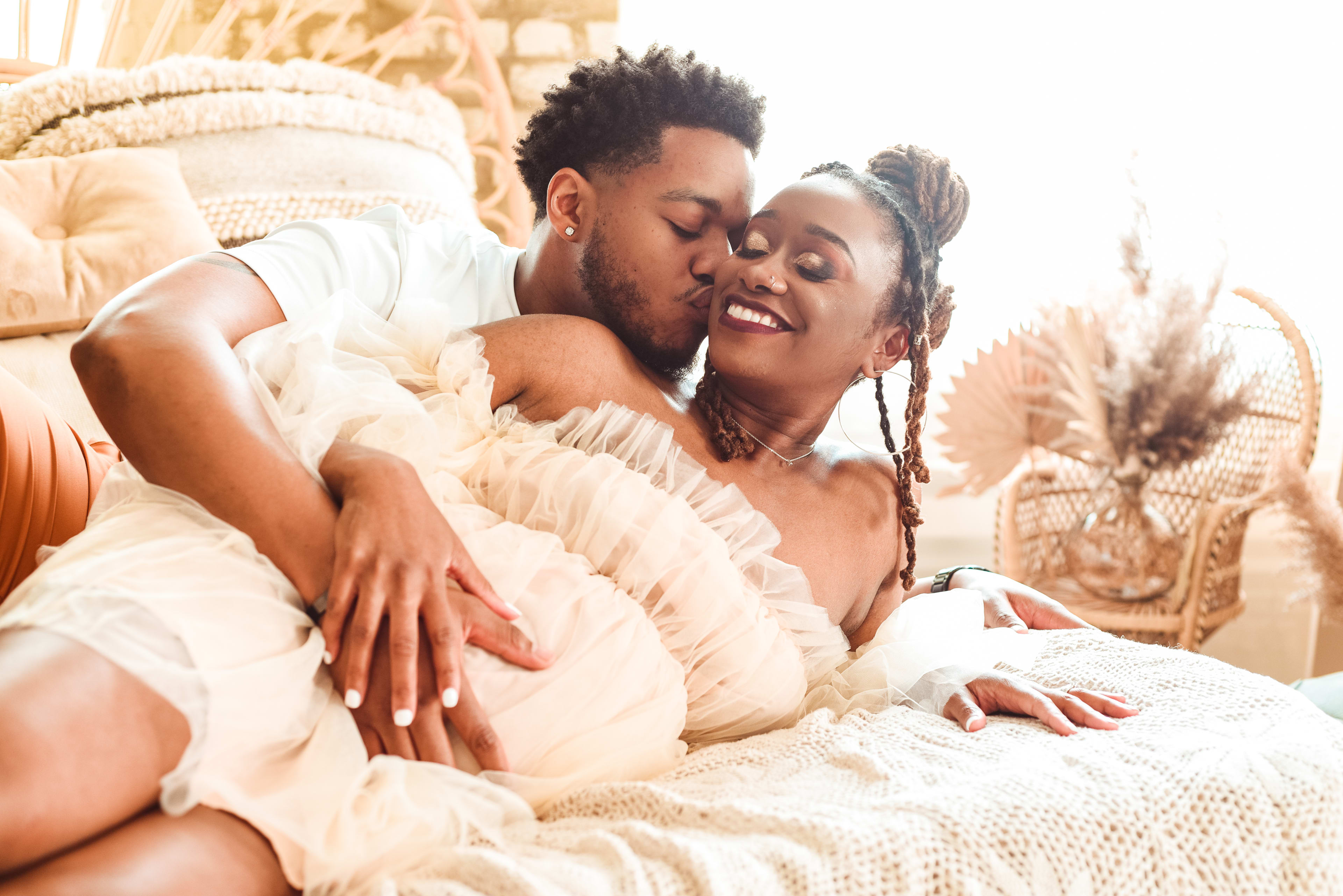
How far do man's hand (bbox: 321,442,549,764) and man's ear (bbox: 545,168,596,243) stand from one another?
2.20 feet

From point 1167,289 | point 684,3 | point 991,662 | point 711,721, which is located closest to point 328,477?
point 711,721

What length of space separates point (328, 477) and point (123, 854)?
38 centimetres

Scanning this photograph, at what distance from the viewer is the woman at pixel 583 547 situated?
28.5 inches

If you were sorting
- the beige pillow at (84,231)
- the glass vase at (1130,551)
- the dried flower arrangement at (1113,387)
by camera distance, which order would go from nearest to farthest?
the beige pillow at (84,231) < the dried flower arrangement at (1113,387) < the glass vase at (1130,551)

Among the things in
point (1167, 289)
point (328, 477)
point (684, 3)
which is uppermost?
point (684, 3)

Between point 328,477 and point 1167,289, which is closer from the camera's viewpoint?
point 328,477

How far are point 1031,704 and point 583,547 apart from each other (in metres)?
0.52

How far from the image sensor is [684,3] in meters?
2.91

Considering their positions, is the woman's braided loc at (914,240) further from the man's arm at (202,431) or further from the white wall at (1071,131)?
the white wall at (1071,131)

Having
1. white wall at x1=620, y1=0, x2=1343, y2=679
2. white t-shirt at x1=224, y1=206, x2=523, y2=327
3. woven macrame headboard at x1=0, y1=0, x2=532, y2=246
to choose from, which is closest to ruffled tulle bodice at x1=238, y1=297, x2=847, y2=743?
white t-shirt at x1=224, y1=206, x2=523, y2=327

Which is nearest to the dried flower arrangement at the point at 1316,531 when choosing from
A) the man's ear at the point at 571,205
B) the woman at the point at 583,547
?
the woman at the point at 583,547

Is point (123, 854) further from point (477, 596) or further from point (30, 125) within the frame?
point (30, 125)

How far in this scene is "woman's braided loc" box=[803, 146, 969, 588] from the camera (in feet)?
4.32

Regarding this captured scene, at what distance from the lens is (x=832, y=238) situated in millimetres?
1248
